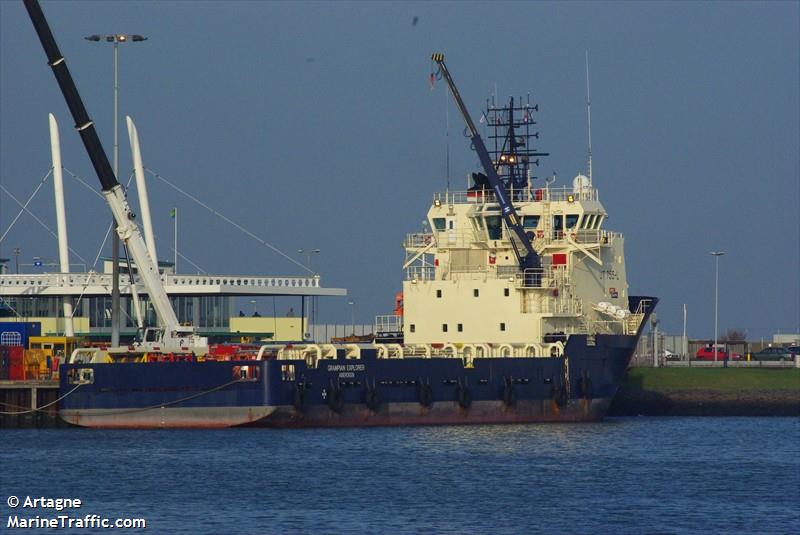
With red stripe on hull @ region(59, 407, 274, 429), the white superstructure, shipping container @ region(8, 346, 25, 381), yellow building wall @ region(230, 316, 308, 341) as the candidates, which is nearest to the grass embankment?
the white superstructure

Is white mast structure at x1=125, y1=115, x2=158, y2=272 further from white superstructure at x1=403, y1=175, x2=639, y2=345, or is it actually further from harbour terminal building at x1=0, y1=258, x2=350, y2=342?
white superstructure at x1=403, y1=175, x2=639, y2=345

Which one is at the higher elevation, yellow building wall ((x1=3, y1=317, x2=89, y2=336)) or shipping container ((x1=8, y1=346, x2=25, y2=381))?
yellow building wall ((x1=3, y1=317, x2=89, y2=336))

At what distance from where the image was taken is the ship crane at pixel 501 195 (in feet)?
183

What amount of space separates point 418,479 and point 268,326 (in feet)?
139

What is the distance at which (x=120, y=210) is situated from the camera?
52.2 m

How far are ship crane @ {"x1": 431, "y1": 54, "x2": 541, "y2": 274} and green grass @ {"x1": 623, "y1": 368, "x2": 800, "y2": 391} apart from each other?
978cm

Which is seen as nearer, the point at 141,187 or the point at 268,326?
the point at 141,187

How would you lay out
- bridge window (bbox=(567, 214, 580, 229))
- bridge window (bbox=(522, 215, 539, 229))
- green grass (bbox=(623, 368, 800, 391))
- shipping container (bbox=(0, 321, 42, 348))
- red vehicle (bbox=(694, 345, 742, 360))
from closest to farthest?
bridge window (bbox=(567, 214, 580, 229)) → bridge window (bbox=(522, 215, 539, 229)) → shipping container (bbox=(0, 321, 42, 348)) → green grass (bbox=(623, 368, 800, 391)) → red vehicle (bbox=(694, 345, 742, 360))

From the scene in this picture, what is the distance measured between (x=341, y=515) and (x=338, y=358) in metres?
17.5

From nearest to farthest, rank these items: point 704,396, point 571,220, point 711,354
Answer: point 571,220
point 704,396
point 711,354

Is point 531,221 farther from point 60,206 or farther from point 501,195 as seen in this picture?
point 60,206

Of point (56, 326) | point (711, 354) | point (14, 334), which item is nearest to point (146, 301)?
point (56, 326)

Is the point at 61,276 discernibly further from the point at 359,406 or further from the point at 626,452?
the point at 626,452

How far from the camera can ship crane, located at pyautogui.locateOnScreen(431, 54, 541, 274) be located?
55750 mm
